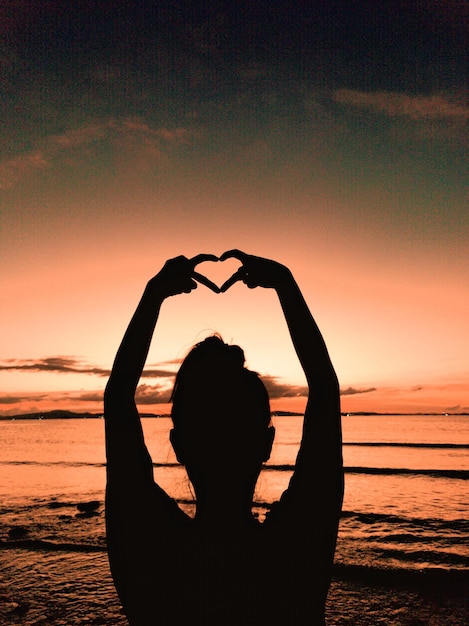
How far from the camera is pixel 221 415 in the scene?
4.19 feet

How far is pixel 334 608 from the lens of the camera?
278 inches

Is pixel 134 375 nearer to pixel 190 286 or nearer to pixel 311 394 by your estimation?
pixel 190 286

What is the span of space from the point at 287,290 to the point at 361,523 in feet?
43.5

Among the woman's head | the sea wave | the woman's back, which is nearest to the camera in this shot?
the woman's back

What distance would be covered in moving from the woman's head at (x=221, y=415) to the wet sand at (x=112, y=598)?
677 cm

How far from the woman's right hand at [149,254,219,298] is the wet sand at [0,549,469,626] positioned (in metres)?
6.93

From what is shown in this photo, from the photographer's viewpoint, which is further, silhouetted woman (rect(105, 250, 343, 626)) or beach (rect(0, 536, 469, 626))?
beach (rect(0, 536, 469, 626))

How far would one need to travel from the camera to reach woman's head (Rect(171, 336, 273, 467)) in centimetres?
128

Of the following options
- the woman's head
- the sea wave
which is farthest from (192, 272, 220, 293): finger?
the sea wave

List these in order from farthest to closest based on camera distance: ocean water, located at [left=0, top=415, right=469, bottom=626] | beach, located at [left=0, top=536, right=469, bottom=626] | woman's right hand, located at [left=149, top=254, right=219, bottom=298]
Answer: ocean water, located at [left=0, top=415, right=469, bottom=626], beach, located at [left=0, top=536, right=469, bottom=626], woman's right hand, located at [left=149, top=254, right=219, bottom=298]

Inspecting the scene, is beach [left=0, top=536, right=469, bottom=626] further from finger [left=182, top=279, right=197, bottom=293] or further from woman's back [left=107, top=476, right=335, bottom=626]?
finger [left=182, top=279, right=197, bottom=293]

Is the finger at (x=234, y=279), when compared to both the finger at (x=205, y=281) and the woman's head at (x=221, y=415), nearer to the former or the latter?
the finger at (x=205, y=281)

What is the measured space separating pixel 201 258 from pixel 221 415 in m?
0.53

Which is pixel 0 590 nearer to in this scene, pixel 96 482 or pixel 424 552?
pixel 424 552
